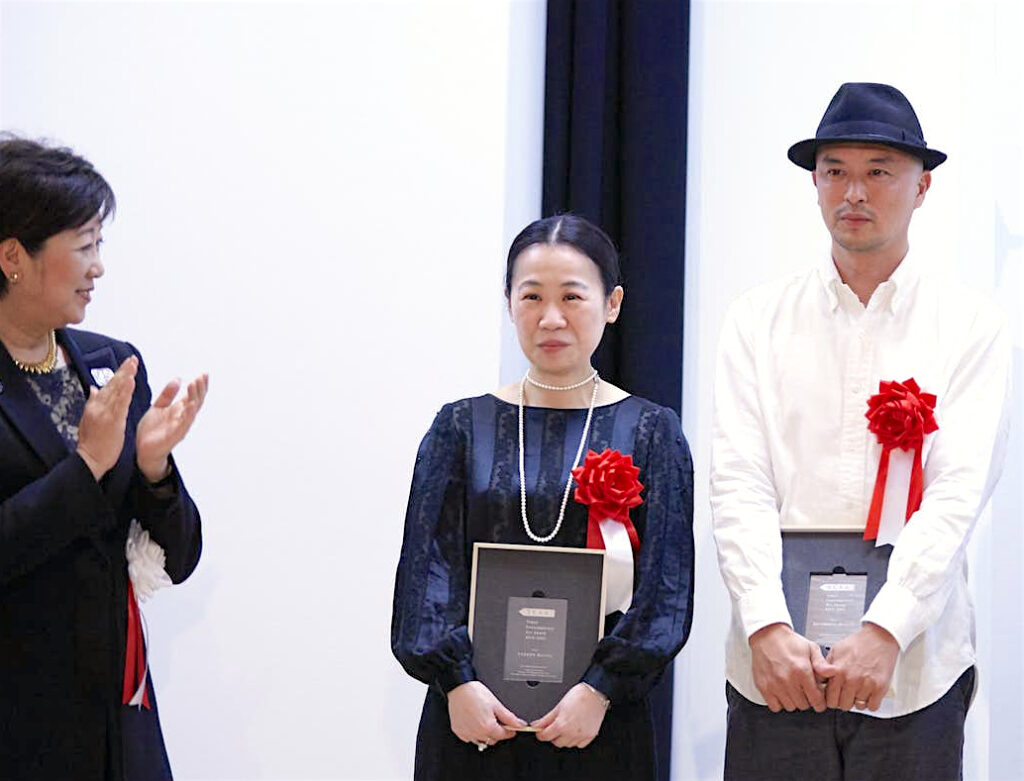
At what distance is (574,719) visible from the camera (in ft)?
7.93

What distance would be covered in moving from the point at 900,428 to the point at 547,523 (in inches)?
26.2

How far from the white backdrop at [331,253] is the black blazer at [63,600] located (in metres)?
1.10

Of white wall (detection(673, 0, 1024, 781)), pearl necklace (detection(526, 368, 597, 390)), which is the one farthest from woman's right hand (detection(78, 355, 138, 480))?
white wall (detection(673, 0, 1024, 781))

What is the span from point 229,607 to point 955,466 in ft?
6.53

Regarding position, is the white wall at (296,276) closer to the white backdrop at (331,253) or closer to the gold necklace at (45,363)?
the white backdrop at (331,253)

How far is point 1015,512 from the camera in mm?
3400

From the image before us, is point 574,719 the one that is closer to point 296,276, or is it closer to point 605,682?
point 605,682

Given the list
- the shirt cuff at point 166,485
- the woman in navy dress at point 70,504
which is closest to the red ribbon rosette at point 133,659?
the woman in navy dress at point 70,504

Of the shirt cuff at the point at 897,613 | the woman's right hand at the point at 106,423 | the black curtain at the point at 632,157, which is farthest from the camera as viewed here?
the black curtain at the point at 632,157

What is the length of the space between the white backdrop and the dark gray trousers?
1.07 metres

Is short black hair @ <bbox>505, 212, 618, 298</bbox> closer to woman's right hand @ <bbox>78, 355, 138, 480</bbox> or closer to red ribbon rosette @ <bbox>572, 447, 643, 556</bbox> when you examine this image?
red ribbon rosette @ <bbox>572, 447, 643, 556</bbox>

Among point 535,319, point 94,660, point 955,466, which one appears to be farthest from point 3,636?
point 955,466

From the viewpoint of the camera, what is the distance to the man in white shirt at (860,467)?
238 centimetres

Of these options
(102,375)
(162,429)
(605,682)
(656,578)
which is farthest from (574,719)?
(102,375)
